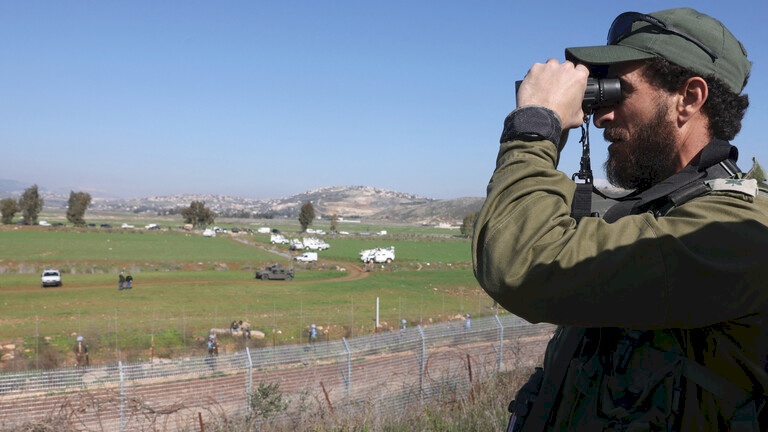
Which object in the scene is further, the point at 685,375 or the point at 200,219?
the point at 200,219

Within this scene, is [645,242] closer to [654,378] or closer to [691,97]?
[654,378]

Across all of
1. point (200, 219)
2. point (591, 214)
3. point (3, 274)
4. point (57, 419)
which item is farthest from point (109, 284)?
point (200, 219)

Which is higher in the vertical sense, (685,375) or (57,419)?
(685,375)

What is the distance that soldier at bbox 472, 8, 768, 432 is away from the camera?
1359 mm

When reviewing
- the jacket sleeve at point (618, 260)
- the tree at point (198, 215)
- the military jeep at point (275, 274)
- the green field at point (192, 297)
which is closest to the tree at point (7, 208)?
the tree at point (198, 215)

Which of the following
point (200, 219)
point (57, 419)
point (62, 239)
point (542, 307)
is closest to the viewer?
point (542, 307)

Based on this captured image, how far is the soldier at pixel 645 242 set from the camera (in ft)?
4.46

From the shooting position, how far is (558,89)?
64.6 inches

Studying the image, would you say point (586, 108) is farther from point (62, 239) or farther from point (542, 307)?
point (62, 239)

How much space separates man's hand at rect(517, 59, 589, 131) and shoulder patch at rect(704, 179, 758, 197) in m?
0.40

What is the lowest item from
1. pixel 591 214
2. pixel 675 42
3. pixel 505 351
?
pixel 505 351

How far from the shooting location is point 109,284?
143ft

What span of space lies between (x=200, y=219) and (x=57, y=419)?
13735cm

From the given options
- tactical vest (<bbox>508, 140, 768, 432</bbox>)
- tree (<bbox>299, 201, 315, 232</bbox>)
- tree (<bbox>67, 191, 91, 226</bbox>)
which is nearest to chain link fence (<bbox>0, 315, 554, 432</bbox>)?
tactical vest (<bbox>508, 140, 768, 432</bbox>)
